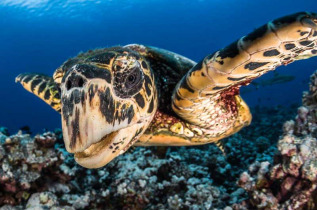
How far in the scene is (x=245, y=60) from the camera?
5.18 feet

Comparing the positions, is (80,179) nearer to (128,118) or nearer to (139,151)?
(139,151)

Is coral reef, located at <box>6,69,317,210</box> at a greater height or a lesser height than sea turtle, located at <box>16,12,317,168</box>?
lesser

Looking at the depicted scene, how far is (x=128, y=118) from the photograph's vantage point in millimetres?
1799

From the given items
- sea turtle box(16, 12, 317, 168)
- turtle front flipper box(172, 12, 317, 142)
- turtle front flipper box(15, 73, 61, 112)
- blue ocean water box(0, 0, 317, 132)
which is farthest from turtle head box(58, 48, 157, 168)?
blue ocean water box(0, 0, 317, 132)

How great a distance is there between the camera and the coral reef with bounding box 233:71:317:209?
6.97ft

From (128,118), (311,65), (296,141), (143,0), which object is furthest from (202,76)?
(311,65)

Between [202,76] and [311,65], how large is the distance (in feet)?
262

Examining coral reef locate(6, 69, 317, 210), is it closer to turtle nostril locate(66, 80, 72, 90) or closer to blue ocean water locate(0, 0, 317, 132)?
turtle nostril locate(66, 80, 72, 90)

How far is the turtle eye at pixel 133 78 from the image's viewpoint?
5.91ft

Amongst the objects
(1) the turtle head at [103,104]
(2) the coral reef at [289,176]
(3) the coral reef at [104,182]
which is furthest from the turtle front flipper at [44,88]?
(2) the coral reef at [289,176]

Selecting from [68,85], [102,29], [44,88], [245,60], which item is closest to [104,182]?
[44,88]

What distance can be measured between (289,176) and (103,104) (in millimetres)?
1950

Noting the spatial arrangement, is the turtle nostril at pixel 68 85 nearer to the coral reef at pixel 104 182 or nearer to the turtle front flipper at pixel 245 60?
the turtle front flipper at pixel 245 60

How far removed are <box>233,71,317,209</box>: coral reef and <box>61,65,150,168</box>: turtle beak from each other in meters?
1.64
